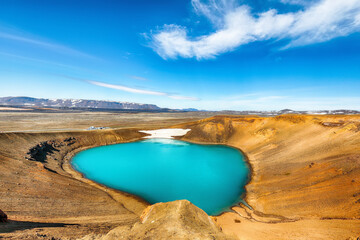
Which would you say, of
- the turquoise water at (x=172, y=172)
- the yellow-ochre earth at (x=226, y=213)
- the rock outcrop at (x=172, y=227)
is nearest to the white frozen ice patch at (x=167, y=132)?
the turquoise water at (x=172, y=172)

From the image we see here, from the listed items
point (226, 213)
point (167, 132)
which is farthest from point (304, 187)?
point (167, 132)

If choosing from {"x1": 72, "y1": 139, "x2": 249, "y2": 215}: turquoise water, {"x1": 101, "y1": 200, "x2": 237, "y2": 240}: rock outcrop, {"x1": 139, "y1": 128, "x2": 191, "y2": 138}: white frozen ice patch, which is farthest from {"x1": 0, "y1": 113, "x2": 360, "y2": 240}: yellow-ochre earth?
{"x1": 139, "y1": 128, "x2": 191, "y2": 138}: white frozen ice patch

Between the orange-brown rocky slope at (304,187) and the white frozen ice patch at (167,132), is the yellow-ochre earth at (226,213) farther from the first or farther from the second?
the white frozen ice patch at (167,132)

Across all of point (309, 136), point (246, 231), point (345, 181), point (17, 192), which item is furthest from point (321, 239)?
point (309, 136)

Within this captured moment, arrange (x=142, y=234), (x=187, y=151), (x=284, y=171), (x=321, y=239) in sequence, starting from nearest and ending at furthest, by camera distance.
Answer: (x=142, y=234)
(x=321, y=239)
(x=284, y=171)
(x=187, y=151)

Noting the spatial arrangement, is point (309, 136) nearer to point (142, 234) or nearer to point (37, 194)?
point (142, 234)

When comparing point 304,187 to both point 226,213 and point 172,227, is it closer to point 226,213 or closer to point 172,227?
point 226,213

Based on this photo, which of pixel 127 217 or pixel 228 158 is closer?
pixel 127 217
